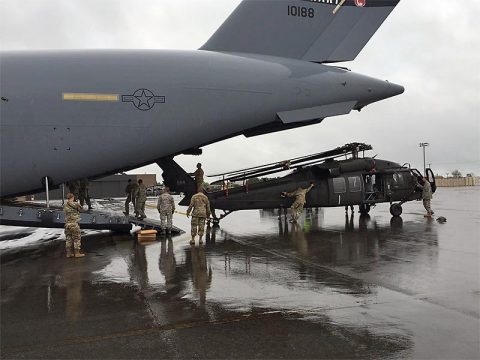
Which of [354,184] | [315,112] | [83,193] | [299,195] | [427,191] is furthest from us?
[83,193]

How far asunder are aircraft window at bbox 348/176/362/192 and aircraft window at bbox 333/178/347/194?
0.21 meters

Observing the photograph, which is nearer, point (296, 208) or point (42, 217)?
point (42, 217)

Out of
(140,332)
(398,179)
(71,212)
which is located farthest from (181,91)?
(398,179)

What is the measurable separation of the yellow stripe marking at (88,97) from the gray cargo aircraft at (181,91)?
0.02m

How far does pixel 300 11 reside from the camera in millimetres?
10062

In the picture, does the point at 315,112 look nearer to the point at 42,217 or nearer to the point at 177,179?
the point at 177,179

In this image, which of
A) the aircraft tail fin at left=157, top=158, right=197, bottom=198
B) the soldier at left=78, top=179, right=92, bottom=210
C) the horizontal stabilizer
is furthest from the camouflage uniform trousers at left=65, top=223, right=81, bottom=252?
the soldier at left=78, top=179, right=92, bottom=210

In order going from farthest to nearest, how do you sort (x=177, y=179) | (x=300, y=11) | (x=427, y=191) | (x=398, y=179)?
(x=398, y=179)
(x=427, y=191)
(x=177, y=179)
(x=300, y=11)

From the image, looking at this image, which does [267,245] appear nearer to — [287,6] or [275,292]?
[275,292]

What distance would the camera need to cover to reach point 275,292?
514 centimetres

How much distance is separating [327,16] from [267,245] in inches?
234

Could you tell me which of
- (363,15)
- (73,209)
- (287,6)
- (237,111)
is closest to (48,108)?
(73,209)

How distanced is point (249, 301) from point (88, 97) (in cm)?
586

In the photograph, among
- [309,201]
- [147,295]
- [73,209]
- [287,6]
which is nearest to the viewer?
[147,295]
